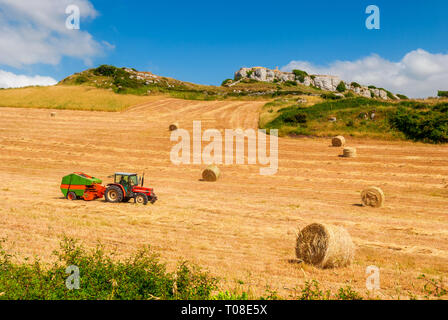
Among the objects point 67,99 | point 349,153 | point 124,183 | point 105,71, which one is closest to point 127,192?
point 124,183

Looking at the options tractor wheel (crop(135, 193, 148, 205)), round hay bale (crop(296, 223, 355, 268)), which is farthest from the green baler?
round hay bale (crop(296, 223, 355, 268))

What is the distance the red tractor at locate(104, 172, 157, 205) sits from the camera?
58.5 ft

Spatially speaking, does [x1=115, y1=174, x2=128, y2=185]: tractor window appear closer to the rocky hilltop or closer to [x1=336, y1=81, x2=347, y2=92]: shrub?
the rocky hilltop

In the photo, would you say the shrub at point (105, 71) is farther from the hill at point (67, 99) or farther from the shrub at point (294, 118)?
the shrub at point (294, 118)

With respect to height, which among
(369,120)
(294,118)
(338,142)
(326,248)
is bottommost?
(326,248)

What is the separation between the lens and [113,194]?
1820 cm

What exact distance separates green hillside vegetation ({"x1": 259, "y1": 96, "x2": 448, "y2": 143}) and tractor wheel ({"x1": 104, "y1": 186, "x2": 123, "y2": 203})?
27.7 meters

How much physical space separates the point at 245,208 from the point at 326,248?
25.4 feet

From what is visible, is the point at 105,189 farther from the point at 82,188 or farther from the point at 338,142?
the point at 338,142

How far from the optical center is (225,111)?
5822 centimetres

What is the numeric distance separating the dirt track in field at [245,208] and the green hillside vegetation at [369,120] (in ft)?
7.67

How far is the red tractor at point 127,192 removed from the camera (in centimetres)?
1784

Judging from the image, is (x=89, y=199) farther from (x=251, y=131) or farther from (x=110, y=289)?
(x=251, y=131)
